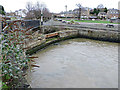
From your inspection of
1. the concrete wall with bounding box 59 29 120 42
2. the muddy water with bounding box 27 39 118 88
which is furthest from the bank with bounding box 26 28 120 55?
the muddy water with bounding box 27 39 118 88

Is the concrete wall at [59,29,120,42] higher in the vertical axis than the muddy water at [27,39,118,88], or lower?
higher

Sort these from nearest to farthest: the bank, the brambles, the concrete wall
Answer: the brambles < the bank < the concrete wall

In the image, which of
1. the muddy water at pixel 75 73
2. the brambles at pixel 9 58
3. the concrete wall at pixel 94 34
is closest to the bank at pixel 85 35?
the concrete wall at pixel 94 34

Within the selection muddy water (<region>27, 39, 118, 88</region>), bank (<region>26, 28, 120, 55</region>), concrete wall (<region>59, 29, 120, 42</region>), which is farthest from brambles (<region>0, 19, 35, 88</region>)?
concrete wall (<region>59, 29, 120, 42</region>)

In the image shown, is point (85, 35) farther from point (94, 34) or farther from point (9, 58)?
point (9, 58)

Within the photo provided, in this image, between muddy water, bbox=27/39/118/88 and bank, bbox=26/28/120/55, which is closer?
muddy water, bbox=27/39/118/88

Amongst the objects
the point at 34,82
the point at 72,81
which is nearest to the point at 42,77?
the point at 34,82

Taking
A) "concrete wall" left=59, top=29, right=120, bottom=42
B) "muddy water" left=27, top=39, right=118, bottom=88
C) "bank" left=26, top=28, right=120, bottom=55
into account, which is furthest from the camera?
"concrete wall" left=59, top=29, right=120, bottom=42

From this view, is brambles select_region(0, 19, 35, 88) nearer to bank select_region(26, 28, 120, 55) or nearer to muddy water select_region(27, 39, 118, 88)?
muddy water select_region(27, 39, 118, 88)

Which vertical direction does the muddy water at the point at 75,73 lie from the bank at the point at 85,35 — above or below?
below

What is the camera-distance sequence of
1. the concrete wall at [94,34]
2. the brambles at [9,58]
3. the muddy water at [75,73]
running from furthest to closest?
the concrete wall at [94,34] → the muddy water at [75,73] → the brambles at [9,58]

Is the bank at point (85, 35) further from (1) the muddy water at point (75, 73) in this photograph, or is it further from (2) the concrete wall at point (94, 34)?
(1) the muddy water at point (75, 73)

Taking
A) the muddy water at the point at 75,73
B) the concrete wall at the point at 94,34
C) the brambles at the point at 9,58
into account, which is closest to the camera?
the brambles at the point at 9,58

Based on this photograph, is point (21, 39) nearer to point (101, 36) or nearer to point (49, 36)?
point (49, 36)
